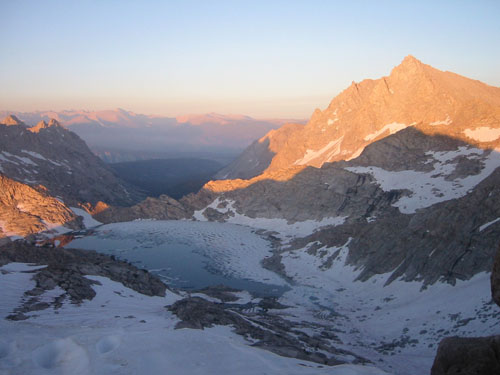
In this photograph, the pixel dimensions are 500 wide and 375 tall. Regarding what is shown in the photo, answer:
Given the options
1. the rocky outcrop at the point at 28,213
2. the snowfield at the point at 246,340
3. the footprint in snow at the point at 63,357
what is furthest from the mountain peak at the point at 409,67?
the footprint in snow at the point at 63,357

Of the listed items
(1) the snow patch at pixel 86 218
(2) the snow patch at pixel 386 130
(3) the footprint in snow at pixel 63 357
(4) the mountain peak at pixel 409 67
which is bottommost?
(1) the snow patch at pixel 86 218

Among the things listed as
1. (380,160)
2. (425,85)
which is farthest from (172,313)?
(425,85)

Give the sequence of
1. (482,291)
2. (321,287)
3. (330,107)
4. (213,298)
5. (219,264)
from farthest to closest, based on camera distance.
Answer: (330,107)
(219,264)
(321,287)
(213,298)
(482,291)

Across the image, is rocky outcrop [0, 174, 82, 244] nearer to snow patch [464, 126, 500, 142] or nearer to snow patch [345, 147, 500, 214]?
snow patch [345, 147, 500, 214]

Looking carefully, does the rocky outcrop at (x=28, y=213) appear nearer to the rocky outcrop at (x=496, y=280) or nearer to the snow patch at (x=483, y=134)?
the snow patch at (x=483, y=134)

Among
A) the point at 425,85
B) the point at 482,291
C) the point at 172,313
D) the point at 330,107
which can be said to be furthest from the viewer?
the point at 330,107

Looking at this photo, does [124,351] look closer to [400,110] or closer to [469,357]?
[469,357]

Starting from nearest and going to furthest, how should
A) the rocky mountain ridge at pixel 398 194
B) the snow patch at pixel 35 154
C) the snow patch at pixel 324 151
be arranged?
1. the rocky mountain ridge at pixel 398 194
2. the snow patch at pixel 324 151
3. the snow patch at pixel 35 154

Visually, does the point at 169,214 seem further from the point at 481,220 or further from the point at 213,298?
the point at 481,220
